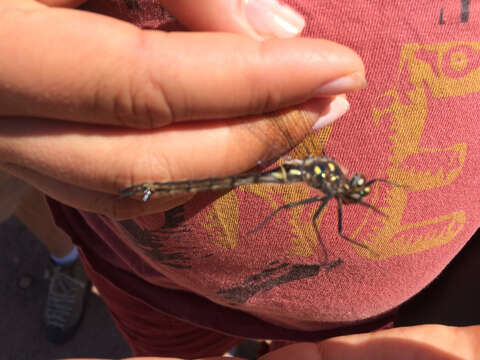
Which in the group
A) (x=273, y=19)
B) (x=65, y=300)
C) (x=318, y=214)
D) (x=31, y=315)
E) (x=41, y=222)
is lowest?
(x=31, y=315)

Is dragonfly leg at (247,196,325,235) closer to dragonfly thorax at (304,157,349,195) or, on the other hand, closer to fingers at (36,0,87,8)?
dragonfly thorax at (304,157,349,195)

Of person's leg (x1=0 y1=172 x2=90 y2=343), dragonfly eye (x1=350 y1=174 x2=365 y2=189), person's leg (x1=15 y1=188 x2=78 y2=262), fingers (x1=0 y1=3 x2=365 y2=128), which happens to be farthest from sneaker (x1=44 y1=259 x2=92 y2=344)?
dragonfly eye (x1=350 y1=174 x2=365 y2=189)

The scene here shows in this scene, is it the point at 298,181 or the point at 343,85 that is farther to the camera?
the point at 298,181

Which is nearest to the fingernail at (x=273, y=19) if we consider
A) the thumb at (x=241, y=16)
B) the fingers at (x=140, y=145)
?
the thumb at (x=241, y=16)

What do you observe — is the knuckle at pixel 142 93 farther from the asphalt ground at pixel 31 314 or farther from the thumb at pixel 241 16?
the asphalt ground at pixel 31 314

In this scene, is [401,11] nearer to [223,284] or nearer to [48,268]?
[223,284]

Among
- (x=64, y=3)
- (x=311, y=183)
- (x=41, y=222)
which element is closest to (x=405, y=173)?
(x=311, y=183)

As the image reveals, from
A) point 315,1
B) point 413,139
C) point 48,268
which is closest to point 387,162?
point 413,139

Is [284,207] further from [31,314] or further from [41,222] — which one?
[31,314]
